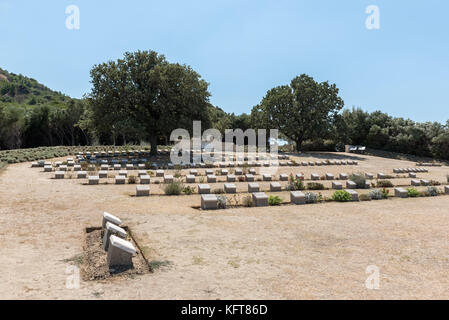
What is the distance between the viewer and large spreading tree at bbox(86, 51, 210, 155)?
3094 centimetres

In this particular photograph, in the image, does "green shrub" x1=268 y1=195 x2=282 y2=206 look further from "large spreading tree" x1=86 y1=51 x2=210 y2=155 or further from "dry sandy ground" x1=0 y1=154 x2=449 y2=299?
"large spreading tree" x1=86 y1=51 x2=210 y2=155

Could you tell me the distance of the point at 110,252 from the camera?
21.8ft

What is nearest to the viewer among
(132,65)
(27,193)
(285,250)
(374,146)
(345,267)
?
(345,267)

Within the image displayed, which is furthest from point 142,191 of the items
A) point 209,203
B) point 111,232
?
point 111,232

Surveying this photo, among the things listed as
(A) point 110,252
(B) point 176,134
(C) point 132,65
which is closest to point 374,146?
(B) point 176,134

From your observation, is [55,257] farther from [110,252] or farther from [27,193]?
[27,193]

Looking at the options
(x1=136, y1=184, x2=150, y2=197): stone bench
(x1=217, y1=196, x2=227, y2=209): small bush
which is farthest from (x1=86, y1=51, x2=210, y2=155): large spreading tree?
(x1=217, y1=196, x2=227, y2=209): small bush

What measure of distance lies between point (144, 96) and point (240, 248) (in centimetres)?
2626

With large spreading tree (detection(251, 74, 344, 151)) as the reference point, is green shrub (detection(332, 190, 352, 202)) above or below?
below

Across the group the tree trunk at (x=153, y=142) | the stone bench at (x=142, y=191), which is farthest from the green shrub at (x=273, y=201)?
the tree trunk at (x=153, y=142)

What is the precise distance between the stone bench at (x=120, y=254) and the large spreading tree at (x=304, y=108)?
3680 cm

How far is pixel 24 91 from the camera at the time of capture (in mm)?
114250

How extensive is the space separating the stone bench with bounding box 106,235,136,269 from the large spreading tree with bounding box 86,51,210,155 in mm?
24572
